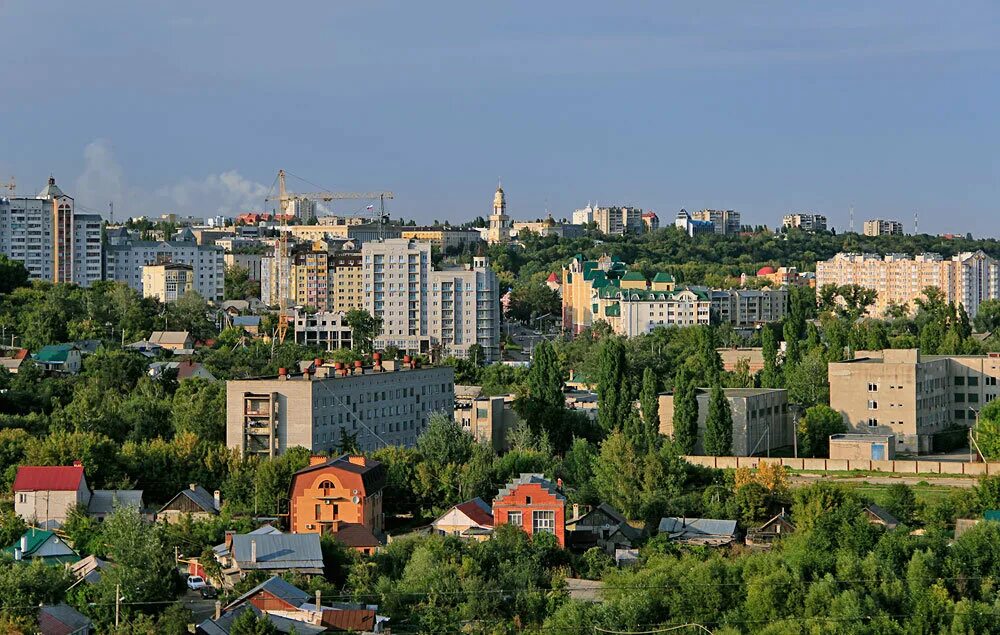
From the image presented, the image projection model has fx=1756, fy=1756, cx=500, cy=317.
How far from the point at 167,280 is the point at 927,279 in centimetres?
3735

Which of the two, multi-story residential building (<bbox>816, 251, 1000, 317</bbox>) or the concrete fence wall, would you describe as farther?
multi-story residential building (<bbox>816, 251, 1000, 317</bbox>)

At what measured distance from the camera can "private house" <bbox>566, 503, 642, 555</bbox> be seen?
87.1 ft

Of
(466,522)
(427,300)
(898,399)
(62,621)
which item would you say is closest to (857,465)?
(898,399)

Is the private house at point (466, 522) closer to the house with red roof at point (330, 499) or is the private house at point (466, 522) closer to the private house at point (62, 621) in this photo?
the house with red roof at point (330, 499)

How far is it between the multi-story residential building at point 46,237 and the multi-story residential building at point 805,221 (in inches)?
2961

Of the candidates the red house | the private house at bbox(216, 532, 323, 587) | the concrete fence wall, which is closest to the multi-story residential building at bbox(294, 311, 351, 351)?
the concrete fence wall

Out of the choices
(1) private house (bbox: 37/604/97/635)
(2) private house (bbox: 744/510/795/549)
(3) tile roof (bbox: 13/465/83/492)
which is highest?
(3) tile roof (bbox: 13/465/83/492)

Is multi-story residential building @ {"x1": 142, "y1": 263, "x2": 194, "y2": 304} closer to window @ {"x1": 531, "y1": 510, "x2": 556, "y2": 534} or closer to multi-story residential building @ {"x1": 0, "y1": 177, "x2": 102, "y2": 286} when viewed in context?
multi-story residential building @ {"x1": 0, "y1": 177, "x2": 102, "y2": 286}

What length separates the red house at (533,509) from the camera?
2623 cm

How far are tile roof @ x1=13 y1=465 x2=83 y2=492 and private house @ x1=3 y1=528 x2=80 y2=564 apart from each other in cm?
259

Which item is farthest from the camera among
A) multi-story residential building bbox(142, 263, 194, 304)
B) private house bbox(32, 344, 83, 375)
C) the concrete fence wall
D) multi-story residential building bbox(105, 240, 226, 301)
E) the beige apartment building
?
multi-story residential building bbox(105, 240, 226, 301)

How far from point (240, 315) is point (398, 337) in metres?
6.77

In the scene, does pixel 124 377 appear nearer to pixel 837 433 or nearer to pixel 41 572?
pixel 837 433

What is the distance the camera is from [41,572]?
70.8ft
